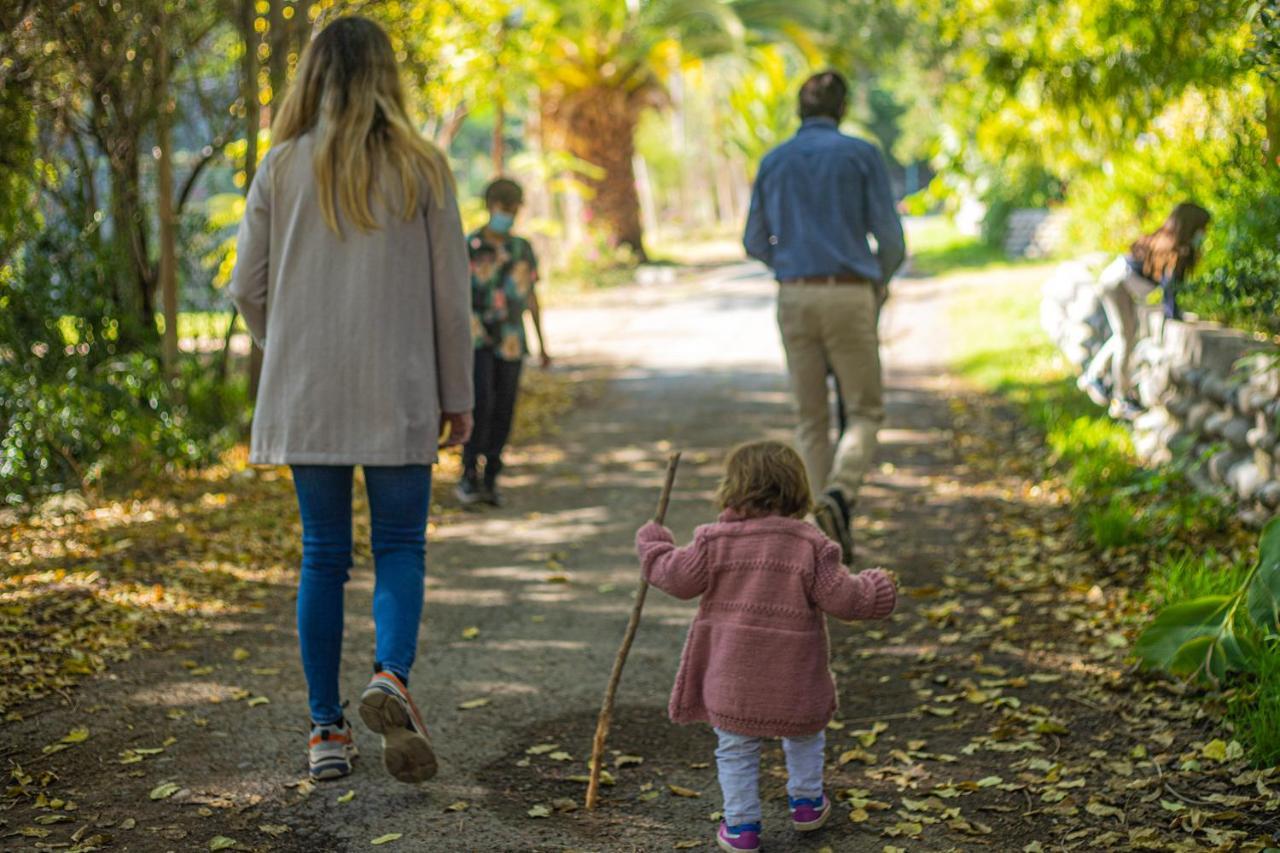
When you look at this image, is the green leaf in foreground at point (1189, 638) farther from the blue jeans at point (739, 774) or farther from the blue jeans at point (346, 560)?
the blue jeans at point (346, 560)

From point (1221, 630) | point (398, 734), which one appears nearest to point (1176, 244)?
point (1221, 630)

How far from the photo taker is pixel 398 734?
3.75 m

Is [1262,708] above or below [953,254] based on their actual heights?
below

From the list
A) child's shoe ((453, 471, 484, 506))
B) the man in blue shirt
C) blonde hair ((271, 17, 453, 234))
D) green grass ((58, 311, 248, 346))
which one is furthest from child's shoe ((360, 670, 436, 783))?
green grass ((58, 311, 248, 346))

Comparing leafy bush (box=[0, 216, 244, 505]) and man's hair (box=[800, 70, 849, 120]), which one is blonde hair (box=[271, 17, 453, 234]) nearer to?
man's hair (box=[800, 70, 849, 120])

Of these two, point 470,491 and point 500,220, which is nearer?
point 500,220

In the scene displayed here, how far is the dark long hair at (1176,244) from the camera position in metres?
7.80

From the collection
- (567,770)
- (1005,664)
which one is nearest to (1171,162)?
(1005,664)

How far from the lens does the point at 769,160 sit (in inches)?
255

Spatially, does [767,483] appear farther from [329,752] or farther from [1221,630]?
[1221,630]

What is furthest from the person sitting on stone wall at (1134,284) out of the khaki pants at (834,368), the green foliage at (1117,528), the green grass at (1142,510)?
the khaki pants at (834,368)

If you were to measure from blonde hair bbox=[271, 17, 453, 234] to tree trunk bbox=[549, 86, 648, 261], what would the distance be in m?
19.4

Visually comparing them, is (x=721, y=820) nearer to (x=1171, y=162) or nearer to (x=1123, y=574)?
(x=1123, y=574)

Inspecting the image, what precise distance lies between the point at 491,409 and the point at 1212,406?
12.7 ft
